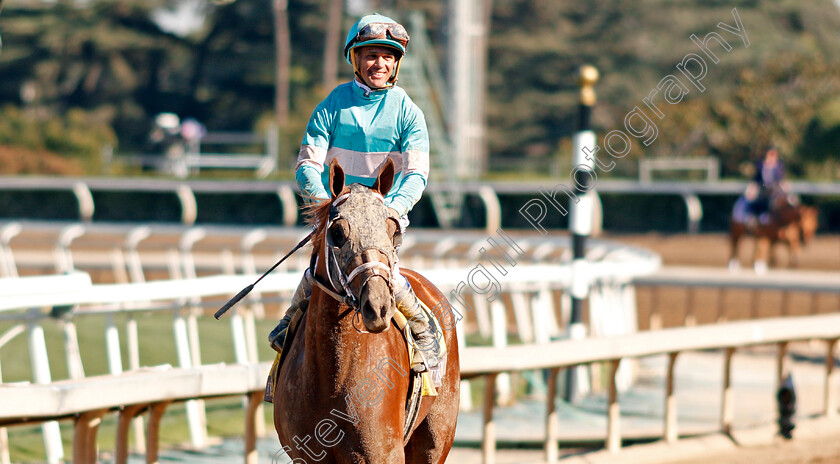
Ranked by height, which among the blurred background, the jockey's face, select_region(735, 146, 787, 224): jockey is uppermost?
the blurred background

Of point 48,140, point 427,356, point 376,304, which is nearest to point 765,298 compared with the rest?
point 427,356

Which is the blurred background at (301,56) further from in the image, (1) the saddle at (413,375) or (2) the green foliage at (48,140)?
(1) the saddle at (413,375)

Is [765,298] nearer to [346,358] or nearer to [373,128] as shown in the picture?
[373,128]

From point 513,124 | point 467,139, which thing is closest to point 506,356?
point 467,139

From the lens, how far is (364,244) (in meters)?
2.81

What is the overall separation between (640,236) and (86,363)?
39.2 ft

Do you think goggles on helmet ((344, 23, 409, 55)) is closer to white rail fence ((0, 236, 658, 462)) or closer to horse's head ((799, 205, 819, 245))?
white rail fence ((0, 236, 658, 462))

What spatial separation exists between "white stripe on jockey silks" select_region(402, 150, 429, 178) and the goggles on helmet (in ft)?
1.12

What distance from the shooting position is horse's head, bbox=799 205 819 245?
16359 millimetres

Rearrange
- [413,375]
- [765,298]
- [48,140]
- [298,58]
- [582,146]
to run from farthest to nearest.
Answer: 1. [298,58]
2. [48,140]
3. [765,298]
4. [582,146]
5. [413,375]

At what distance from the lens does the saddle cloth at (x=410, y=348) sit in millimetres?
3266

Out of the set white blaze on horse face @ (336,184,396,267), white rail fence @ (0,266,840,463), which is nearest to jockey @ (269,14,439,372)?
white blaze on horse face @ (336,184,396,267)

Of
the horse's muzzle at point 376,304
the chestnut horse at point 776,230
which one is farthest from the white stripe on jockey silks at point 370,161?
the chestnut horse at point 776,230

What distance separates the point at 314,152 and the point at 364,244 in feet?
1.83
